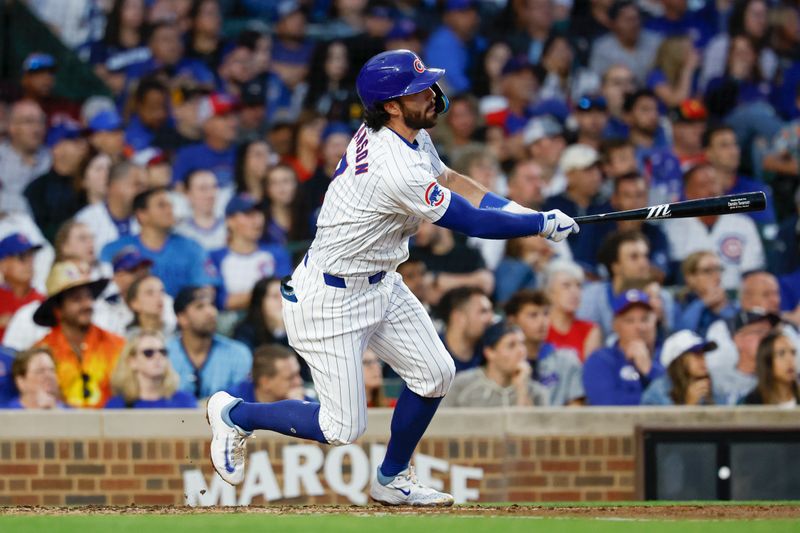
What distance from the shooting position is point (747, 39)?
10.3 m

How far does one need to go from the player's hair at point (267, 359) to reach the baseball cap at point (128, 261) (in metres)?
0.98

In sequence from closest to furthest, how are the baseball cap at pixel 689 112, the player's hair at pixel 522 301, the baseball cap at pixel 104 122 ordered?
1. the player's hair at pixel 522 301
2. the baseball cap at pixel 104 122
3. the baseball cap at pixel 689 112

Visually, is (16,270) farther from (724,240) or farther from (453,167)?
(724,240)

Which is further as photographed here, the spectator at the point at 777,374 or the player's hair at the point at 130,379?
the spectator at the point at 777,374

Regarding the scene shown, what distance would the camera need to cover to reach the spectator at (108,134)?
30.1 feet

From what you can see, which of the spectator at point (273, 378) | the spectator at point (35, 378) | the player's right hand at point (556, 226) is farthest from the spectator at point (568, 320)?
the player's right hand at point (556, 226)

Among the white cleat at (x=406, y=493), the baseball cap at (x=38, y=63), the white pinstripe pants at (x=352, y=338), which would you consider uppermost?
the baseball cap at (x=38, y=63)

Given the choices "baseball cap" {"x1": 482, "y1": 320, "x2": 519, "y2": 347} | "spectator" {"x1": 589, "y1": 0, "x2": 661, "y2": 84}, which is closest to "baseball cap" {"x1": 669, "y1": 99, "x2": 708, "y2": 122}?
"spectator" {"x1": 589, "y1": 0, "x2": 661, "y2": 84}

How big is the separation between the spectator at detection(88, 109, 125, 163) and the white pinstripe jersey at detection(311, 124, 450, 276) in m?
3.92

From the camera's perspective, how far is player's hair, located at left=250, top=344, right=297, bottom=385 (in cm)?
774

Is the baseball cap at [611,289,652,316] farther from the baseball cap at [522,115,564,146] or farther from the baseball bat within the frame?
the baseball bat

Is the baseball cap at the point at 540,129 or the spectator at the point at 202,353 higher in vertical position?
the baseball cap at the point at 540,129

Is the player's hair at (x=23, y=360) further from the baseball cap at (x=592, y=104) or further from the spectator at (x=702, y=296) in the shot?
the baseball cap at (x=592, y=104)

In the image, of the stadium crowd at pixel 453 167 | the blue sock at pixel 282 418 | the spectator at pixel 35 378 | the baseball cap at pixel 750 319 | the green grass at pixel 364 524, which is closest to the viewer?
the green grass at pixel 364 524
